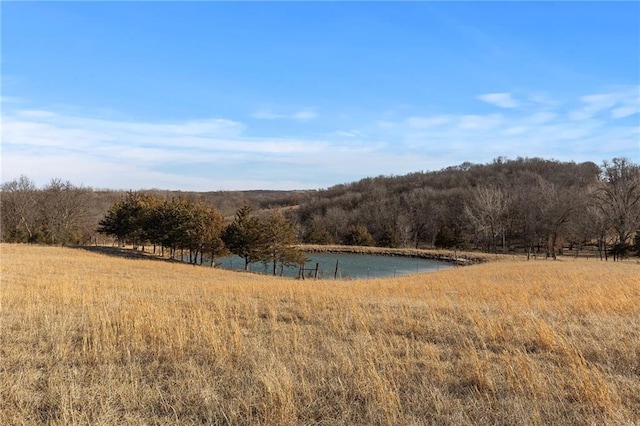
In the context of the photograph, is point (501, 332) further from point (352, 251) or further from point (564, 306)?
point (352, 251)

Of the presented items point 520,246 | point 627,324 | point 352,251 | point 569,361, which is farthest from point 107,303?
point 520,246

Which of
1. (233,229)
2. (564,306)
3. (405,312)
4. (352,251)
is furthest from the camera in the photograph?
(352,251)

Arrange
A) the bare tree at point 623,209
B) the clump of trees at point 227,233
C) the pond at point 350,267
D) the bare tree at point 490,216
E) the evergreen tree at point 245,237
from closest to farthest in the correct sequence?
the clump of trees at point 227,233 < the evergreen tree at point 245,237 < the pond at point 350,267 < the bare tree at point 623,209 < the bare tree at point 490,216

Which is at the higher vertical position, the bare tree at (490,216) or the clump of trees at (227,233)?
the bare tree at (490,216)

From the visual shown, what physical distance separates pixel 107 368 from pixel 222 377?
1.49 m

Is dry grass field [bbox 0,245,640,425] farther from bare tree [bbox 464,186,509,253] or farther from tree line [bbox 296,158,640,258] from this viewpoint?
bare tree [bbox 464,186,509,253]

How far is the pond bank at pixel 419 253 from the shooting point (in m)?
62.7

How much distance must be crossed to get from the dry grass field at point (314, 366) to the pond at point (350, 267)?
90.2ft

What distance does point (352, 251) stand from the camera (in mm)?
80438

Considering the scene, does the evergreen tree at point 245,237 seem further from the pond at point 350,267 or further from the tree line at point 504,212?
the tree line at point 504,212

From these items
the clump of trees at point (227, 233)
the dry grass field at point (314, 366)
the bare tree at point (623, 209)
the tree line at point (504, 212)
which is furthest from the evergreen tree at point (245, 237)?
the bare tree at point (623, 209)

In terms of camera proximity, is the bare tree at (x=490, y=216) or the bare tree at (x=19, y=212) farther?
the bare tree at (x=490, y=216)

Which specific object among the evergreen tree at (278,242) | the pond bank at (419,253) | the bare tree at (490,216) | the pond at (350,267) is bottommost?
the pond at (350,267)

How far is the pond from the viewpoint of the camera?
46250 millimetres
